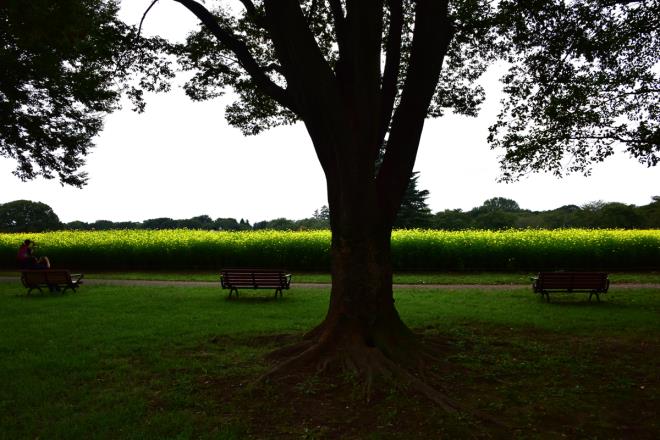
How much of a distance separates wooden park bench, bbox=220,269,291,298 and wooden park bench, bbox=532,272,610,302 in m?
6.74

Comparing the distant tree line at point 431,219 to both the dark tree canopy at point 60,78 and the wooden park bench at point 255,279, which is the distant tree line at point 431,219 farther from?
the wooden park bench at point 255,279

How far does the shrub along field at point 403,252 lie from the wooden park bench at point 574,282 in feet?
24.9

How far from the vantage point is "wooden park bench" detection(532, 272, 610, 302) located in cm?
1269

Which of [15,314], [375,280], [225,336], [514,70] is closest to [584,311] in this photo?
[514,70]

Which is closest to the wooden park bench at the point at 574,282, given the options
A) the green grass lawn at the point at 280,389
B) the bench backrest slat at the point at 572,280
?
the bench backrest slat at the point at 572,280

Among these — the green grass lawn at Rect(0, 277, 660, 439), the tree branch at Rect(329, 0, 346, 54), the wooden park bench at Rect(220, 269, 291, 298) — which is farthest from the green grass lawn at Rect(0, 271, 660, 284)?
the tree branch at Rect(329, 0, 346, 54)

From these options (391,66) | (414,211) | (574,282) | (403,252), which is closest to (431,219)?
(414,211)

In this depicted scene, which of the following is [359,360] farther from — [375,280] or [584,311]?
[584,311]

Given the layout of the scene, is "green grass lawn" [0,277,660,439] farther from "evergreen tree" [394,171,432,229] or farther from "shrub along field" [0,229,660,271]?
"evergreen tree" [394,171,432,229]

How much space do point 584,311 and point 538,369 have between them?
5.82 meters

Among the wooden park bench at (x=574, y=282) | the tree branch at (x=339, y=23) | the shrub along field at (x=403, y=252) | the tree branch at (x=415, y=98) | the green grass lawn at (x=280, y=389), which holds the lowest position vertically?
the green grass lawn at (x=280, y=389)

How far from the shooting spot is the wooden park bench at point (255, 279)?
1357 centimetres

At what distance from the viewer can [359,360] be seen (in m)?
6.26

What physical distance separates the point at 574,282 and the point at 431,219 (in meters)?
36.0
